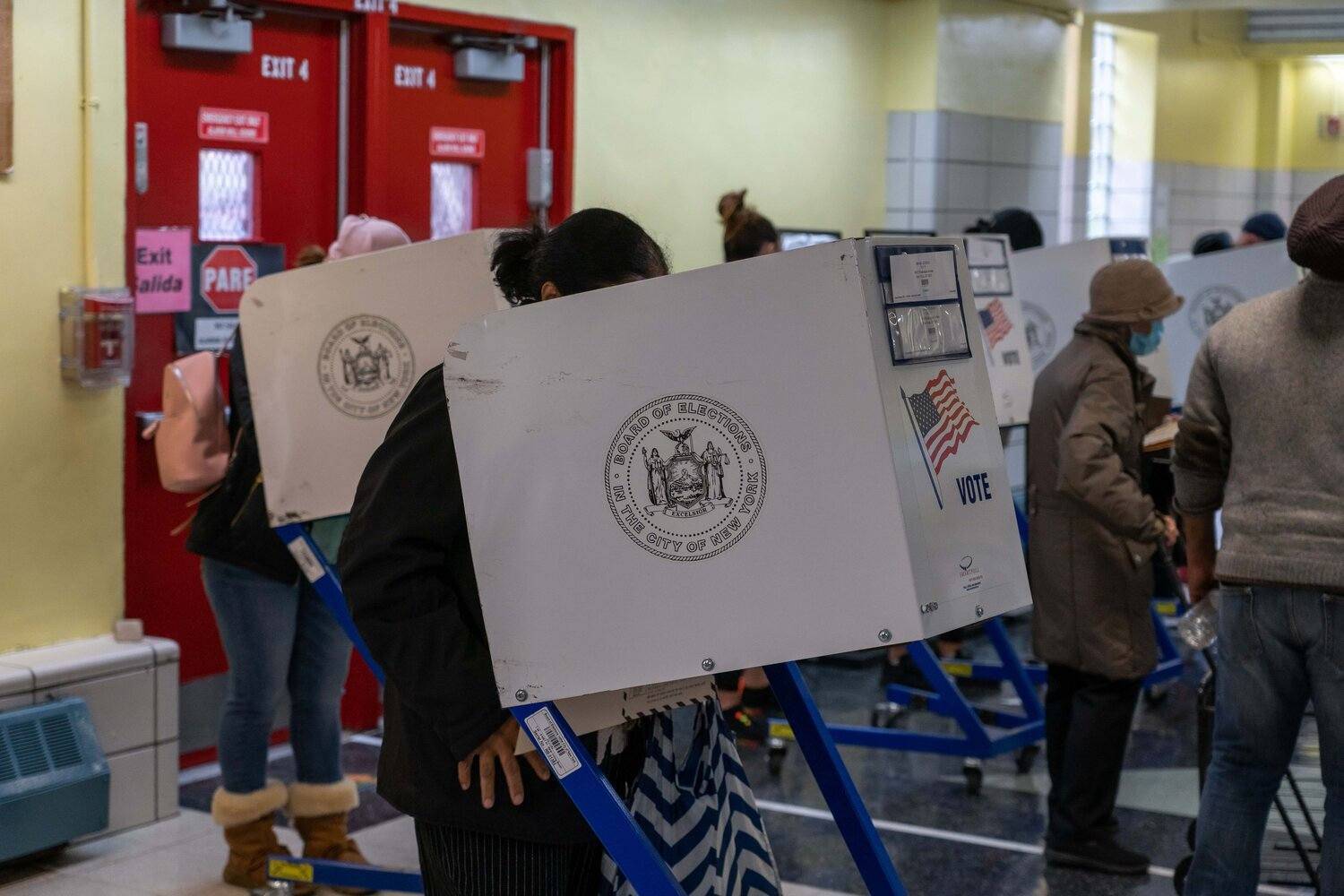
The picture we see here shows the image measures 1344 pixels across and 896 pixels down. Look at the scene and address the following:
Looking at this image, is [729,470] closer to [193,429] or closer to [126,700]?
[193,429]

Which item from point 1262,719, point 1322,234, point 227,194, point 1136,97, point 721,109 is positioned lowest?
point 1262,719

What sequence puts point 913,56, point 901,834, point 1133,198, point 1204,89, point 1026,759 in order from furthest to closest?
point 1204,89, point 1133,198, point 913,56, point 1026,759, point 901,834

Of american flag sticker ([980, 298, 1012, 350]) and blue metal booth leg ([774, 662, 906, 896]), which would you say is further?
american flag sticker ([980, 298, 1012, 350])

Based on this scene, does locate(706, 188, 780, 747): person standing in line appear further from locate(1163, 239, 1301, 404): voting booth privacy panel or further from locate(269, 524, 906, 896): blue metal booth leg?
locate(269, 524, 906, 896): blue metal booth leg

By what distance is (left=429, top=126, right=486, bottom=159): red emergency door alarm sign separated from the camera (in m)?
5.14

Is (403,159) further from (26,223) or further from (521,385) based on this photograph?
(521,385)

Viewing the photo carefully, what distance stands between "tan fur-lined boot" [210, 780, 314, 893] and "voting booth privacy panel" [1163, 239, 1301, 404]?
3.97 m

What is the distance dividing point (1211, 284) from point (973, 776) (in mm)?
2736

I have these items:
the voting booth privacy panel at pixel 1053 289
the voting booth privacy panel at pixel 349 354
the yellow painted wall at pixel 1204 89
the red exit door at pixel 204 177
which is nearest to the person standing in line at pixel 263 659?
the voting booth privacy panel at pixel 349 354

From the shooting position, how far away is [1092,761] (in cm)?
386

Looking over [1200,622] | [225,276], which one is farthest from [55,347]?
[1200,622]

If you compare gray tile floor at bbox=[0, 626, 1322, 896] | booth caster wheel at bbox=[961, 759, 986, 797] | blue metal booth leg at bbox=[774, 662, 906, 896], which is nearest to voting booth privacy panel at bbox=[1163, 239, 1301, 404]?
gray tile floor at bbox=[0, 626, 1322, 896]

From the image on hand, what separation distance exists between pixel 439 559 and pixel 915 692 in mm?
3132

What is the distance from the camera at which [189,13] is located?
4344 millimetres
